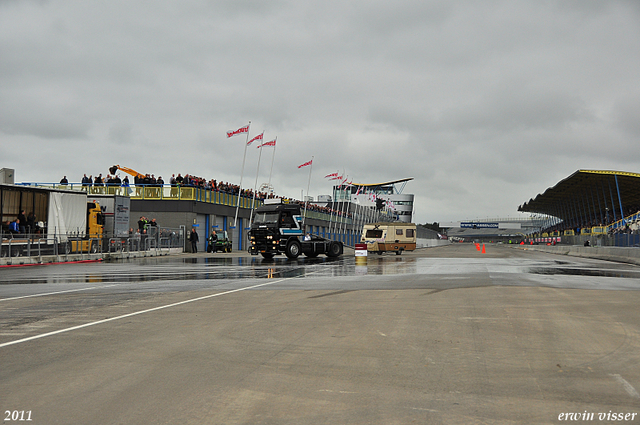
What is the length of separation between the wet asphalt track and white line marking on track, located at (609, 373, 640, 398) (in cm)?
3

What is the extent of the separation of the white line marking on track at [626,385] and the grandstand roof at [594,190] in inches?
2543

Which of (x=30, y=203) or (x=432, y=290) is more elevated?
(x=30, y=203)

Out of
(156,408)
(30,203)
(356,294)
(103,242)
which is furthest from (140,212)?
(156,408)

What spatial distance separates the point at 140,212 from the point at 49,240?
1680 centimetres

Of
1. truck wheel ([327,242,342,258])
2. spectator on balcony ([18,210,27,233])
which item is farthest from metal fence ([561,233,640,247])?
spectator on balcony ([18,210,27,233])

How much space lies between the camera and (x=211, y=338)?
24.0ft

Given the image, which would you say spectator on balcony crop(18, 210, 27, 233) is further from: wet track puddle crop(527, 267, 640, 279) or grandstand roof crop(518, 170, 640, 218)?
grandstand roof crop(518, 170, 640, 218)

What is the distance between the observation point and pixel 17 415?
4.35 metres

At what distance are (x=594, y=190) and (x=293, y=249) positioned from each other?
67.0 meters

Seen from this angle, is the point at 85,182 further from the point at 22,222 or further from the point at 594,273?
the point at 594,273

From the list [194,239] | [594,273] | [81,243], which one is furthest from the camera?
[194,239]

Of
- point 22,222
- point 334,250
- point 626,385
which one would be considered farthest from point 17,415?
point 334,250

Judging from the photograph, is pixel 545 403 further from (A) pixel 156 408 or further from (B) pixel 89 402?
(B) pixel 89 402

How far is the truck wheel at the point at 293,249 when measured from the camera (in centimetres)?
3084
